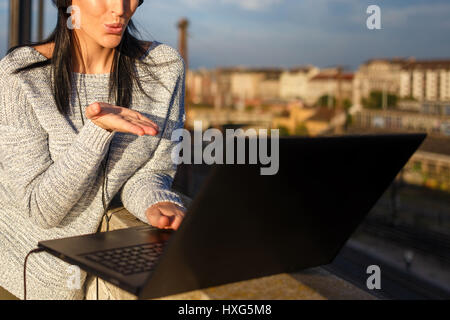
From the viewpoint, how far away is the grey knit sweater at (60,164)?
2.39 feet

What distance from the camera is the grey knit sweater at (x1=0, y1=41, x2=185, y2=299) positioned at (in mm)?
728

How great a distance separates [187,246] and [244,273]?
0.36 feet

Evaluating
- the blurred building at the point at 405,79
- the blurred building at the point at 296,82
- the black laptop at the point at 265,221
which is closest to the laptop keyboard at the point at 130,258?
the black laptop at the point at 265,221

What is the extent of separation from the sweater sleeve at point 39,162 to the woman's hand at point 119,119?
0.07ft

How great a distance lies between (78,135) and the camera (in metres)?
0.70

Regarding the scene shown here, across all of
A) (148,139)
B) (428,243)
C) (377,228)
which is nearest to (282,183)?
(148,139)

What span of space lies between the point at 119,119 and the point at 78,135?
0.08 metres

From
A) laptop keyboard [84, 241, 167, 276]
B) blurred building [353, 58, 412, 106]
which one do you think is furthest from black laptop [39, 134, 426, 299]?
blurred building [353, 58, 412, 106]

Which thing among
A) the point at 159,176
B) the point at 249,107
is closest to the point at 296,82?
the point at 249,107

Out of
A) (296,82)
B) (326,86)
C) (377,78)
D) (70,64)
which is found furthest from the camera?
(296,82)

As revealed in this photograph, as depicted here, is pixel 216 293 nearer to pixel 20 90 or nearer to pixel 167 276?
pixel 167 276

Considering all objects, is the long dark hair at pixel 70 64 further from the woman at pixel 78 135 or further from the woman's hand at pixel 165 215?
the woman's hand at pixel 165 215

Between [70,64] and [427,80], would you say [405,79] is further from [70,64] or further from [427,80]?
[70,64]
